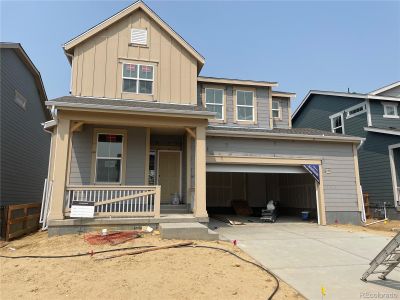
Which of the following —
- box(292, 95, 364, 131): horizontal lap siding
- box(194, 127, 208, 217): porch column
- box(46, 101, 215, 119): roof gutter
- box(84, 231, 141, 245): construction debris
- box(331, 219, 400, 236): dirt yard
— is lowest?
box(331, 219, 400, 236): dirt yard

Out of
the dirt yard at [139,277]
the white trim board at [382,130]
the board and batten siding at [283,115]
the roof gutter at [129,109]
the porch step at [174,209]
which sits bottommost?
the dirt yard at [139,277]

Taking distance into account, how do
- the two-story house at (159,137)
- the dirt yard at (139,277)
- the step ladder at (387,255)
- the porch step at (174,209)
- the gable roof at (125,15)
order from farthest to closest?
the gable roof at (125,15) < the porch step at (174,209) < the two-story house at (159,137) < the step ladder at (387,255) < the dirt yard at (139,277)

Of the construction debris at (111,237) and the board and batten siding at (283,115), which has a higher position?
the board and batten siding at (283,115)

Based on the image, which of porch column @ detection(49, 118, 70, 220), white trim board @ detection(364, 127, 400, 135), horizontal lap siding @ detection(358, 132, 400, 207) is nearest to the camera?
porch column @ detection(49, 118, 70, 220)

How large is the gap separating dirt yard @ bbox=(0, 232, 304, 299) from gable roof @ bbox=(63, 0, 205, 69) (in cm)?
756

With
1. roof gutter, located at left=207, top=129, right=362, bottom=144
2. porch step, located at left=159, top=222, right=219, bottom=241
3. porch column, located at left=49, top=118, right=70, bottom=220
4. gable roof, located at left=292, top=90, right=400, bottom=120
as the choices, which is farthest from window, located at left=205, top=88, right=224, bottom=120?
gable roof, located at left=292, top=90, right=400, bottom=120

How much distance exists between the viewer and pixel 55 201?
8.52 m

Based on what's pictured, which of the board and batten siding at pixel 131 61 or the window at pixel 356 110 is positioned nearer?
the board and batten siding at pixel 131 61

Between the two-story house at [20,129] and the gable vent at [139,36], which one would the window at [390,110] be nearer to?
the gable vent at [139,36]

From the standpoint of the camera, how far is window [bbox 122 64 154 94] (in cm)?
1157

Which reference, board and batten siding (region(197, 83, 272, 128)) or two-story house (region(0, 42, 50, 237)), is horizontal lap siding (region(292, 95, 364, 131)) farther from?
two-story house (region(0, 42, 50, 237))

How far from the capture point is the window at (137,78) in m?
11.6

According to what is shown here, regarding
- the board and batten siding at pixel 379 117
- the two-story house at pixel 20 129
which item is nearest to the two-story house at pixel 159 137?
the two-story house at pixel 20 129

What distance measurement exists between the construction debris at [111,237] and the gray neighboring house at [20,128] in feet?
20.4
